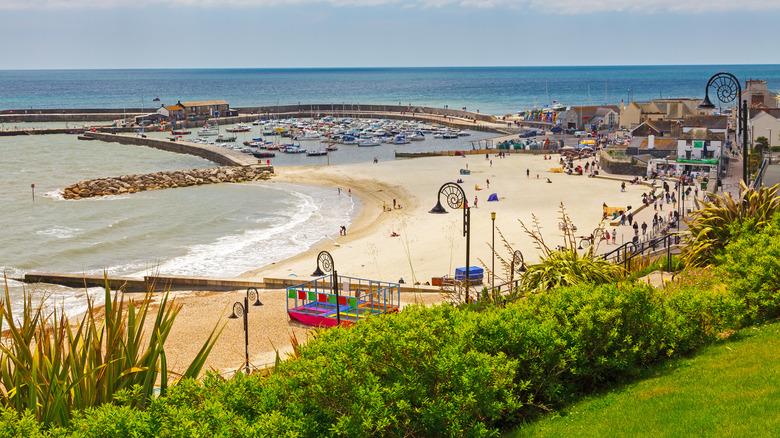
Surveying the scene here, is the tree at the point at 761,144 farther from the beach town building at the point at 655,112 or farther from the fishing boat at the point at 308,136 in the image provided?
the fishing boat at the point at 308,136

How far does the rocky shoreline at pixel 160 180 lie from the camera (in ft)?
184

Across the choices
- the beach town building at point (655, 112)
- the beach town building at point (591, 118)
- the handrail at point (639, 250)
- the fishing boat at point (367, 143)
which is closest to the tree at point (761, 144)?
the beach town building at point (655, 112)

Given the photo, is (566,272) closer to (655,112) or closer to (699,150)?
(699,150)

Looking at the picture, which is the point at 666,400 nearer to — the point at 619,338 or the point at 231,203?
the point at 619,338

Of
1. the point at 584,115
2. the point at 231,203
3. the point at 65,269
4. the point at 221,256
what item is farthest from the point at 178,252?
the point at 584,115

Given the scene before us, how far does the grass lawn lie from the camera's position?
733 cm

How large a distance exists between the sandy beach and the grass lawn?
5580 millimetres

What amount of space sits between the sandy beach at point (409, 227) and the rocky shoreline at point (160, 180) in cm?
274

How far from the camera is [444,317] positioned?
367 inches

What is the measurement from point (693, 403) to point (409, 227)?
33.7 m

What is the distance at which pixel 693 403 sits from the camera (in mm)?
7980

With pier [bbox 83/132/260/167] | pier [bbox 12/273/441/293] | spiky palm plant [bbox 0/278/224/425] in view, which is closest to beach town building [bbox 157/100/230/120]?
pier [bbox 83/132/260/167]

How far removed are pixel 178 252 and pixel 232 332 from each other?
15.8 metres

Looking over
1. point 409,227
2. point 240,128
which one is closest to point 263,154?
point 240,128
